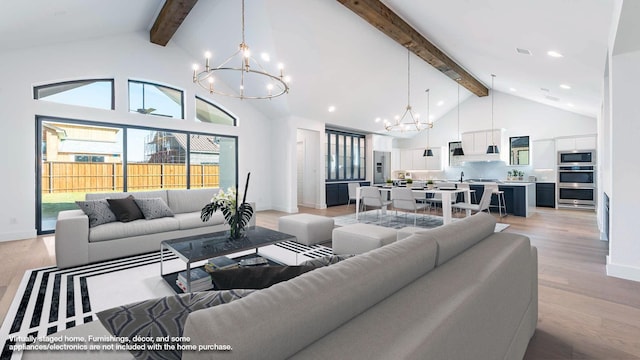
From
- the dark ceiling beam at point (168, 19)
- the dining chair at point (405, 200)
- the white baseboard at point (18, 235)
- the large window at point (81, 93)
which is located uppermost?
the dark ceiling beam at point (168, 19)

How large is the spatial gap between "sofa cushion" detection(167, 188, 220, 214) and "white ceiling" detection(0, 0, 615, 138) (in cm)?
278

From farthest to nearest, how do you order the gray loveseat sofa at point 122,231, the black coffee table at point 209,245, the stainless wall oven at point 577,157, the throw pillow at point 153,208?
the stainless wall oven at point 577,157 < the throw pillow at point 153,208 < the gray loveseat sofa at point 122,231 < the black coffee table at point 209,245

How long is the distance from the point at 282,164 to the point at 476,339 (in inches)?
268

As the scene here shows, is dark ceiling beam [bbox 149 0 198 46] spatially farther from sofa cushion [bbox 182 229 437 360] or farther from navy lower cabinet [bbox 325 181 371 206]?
navy lower cabinet [bbox 325 181 371 206]

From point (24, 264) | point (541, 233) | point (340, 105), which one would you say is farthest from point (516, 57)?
point (24, 264)

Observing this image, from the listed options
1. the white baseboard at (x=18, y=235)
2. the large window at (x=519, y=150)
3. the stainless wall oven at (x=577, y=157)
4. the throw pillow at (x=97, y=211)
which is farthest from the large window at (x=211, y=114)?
the stainless wall oven at (x=577, y=157)

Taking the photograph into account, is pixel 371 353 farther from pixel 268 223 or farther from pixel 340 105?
pixel 340 105

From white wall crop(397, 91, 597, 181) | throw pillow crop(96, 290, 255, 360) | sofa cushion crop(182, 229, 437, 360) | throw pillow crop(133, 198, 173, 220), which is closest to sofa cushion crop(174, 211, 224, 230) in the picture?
throw pillow crop(133, 198, 173, 220)

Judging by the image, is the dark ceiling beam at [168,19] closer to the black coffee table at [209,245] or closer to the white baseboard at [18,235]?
the black coffee table at [209,245]

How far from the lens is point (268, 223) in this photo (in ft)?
18.8

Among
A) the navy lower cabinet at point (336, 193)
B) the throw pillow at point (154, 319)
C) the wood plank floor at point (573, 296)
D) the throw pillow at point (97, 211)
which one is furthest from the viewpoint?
the navy lower cabinet at point (336, 193)

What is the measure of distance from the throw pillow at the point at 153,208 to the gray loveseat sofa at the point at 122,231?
71mm

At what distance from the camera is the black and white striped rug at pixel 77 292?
197 centimetres

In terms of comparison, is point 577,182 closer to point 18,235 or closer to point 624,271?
point 624,271
